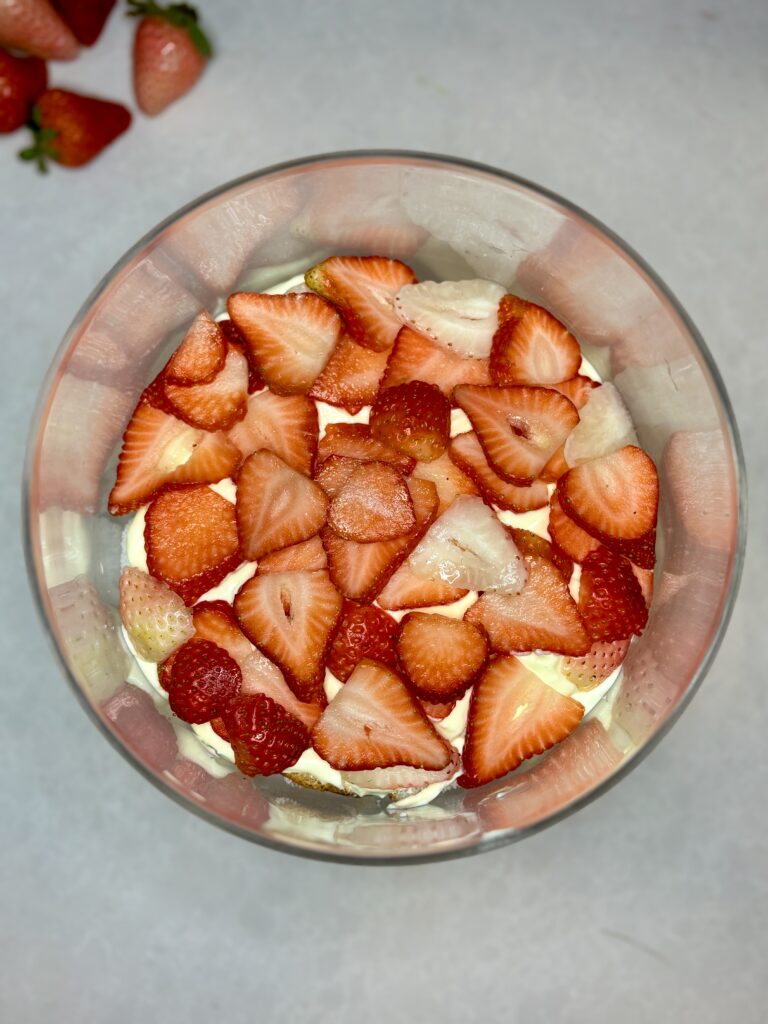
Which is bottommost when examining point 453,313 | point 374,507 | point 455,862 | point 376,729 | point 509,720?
point 455,862

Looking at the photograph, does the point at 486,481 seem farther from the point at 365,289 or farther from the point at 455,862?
the point at 455,862

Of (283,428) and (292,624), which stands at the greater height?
(283,428)

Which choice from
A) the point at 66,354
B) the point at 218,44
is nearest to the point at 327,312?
the point at 66,354

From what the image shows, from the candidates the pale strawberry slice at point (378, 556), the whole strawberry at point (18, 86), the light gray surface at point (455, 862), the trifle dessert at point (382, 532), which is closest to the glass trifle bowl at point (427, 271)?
the trifle dessert at point (382, 532)

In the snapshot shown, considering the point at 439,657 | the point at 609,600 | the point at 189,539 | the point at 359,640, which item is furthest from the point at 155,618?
the point at 609,600

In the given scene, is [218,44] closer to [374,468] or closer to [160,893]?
[374,468]
